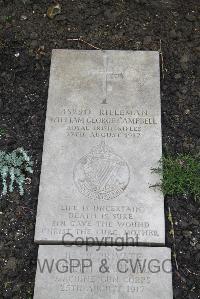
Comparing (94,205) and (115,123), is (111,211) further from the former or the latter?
(115,123)

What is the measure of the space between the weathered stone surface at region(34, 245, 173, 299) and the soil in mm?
186

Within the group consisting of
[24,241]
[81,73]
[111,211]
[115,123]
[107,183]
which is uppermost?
[81,73]

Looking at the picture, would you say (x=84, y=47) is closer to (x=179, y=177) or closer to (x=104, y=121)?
(x=104, y=121)

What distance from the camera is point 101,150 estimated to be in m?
3.82

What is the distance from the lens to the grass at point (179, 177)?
3725 millimetres

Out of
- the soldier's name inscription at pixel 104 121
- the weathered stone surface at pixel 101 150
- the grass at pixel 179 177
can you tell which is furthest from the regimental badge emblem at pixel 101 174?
the grass at pixel 179 177

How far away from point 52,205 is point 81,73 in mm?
1238

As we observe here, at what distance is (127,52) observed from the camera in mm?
4254

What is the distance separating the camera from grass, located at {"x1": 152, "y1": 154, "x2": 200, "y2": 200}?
3725 millimetres

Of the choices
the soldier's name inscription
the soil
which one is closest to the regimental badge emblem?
the soldier's name inscription

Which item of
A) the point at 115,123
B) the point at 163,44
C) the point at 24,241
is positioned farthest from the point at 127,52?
the point at 24,241

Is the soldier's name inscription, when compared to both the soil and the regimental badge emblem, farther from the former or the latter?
the soil

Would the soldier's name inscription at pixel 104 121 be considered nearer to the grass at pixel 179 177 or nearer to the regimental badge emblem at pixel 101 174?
the regimental badge emblem at pixel 101 174

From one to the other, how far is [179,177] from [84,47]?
161 cm
